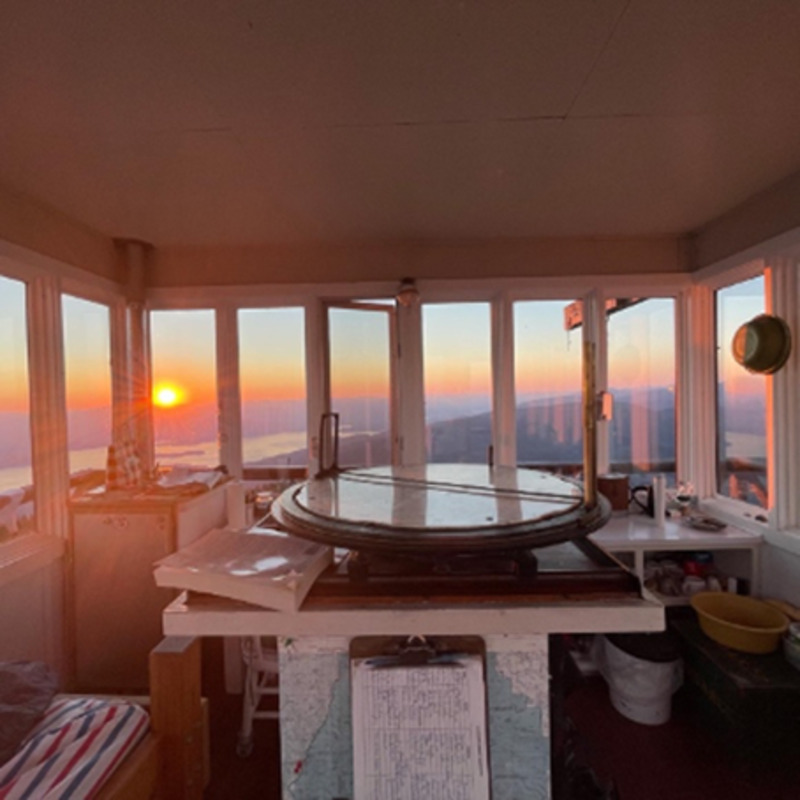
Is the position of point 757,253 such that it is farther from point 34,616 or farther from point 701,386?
point 34,616

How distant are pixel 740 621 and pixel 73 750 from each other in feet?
9.03

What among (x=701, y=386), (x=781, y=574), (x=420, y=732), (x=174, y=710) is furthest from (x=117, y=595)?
(x=701, y=386)

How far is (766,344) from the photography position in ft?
7.80

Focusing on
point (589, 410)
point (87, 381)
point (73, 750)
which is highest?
point (87, 381)

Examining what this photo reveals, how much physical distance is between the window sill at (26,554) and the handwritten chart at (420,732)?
2202 mm

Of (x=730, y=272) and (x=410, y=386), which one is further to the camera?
(x=410, y=386)

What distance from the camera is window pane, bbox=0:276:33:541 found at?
7.63 ft

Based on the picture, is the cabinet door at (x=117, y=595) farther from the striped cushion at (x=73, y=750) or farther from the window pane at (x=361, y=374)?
the window pane at (x=361, y=374)

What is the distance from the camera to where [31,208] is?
2.37 meters

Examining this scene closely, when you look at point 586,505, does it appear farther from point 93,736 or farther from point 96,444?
point 96,444

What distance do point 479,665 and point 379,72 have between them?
5.11ft

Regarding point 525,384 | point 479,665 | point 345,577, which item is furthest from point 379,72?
point 525,384

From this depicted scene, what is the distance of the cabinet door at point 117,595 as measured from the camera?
240 centimetres

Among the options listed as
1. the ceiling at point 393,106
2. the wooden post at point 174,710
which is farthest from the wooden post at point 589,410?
the wooden post at point 174,710
